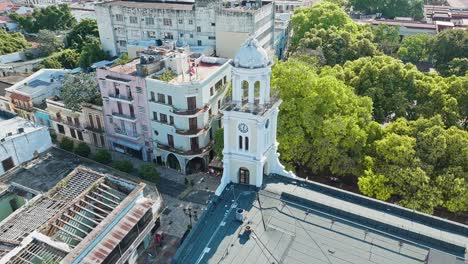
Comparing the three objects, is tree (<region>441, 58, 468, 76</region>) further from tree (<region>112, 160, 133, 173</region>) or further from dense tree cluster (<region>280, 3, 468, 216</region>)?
tree (<region>112, 160, 133, 173</region>)

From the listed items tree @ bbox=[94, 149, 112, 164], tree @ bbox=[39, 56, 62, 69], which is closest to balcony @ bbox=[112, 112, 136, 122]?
tree @ bbox=[94, 149, 112, 164]

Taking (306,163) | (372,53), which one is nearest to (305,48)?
(372,53)

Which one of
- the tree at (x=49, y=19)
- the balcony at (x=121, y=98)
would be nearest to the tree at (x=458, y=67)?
the balcony at (x=121, y=98)

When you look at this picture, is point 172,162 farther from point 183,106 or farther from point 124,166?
point 183,106

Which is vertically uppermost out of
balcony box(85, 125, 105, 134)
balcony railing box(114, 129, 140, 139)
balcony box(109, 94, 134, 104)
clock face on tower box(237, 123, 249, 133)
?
clock face on tower box(237, 123, 249, 133)

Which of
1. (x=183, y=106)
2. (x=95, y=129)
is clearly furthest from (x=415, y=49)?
(x=95, y=129)

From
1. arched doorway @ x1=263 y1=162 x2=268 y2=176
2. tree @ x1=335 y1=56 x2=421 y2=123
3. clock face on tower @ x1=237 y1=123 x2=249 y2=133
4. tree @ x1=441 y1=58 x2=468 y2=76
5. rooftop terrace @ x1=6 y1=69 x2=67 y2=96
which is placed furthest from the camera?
tree @ x1=441 y1=58 x2=468 y2=76
